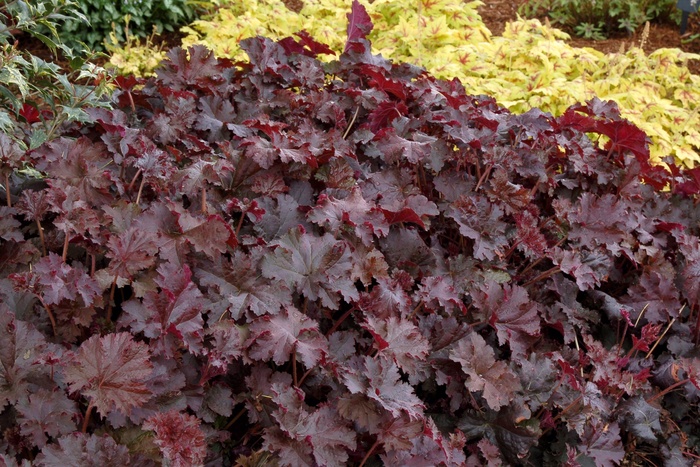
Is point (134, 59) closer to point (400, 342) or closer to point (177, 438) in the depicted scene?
point (400, 342)

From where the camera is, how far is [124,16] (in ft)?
16.0

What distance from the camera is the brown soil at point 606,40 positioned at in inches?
209

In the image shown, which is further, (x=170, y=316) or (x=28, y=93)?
(x=28, y=93)

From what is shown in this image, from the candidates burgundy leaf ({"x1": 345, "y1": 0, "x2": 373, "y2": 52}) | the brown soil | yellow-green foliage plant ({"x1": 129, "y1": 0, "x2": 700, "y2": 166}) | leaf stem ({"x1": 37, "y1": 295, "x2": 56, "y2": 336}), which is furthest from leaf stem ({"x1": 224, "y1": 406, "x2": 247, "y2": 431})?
the brown soil

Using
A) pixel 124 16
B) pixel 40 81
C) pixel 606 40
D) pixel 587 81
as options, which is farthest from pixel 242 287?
pixel 606 40

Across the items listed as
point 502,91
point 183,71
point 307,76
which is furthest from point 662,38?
point 183,71

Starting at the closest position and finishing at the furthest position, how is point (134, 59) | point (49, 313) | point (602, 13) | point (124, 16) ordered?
1. point (49, 313)
2. point (134, 59)
3. point (124, 16)
4. point (602, 13)

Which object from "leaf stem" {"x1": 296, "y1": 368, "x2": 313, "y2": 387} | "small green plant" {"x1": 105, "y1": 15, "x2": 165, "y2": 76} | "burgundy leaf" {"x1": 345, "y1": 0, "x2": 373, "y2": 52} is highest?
"burgundy leaf" {"x1": 345, "y1": 0, "x2": 373, "y2": 52}

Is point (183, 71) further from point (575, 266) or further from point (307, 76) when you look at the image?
point (575, 266)

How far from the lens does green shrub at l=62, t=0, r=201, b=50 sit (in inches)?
190

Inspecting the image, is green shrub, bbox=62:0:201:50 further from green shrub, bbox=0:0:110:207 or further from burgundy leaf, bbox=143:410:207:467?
burgundy leaf, bbox=143:410:207:467

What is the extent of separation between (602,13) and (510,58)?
2.26 m

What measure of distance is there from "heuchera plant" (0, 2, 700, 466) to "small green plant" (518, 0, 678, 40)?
3653 mm

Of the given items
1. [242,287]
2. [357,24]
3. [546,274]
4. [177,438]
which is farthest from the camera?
[357,24]
